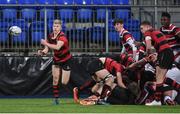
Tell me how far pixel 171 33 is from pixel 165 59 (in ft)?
5.57

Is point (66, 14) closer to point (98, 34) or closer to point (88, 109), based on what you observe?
point (98, 34)

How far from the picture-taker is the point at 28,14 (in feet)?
59.2

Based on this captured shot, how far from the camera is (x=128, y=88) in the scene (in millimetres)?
12719

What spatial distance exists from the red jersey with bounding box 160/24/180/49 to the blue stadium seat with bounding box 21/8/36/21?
233 inches

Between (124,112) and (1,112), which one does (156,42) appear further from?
(1,112)

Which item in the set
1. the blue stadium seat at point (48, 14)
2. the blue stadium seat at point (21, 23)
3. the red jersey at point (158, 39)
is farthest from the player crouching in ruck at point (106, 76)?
the blue stadium seat at point (48, 14)

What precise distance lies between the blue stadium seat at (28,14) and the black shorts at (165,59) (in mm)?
7046

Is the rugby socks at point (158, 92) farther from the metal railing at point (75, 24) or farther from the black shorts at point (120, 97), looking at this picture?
the metal railing at point (75, 24)

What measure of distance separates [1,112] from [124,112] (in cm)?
224

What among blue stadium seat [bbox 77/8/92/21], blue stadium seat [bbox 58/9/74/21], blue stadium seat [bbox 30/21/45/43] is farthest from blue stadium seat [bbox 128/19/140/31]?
blue stadium seat [bbox 30/21/45/43]

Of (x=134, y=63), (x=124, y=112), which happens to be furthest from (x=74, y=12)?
(x=124, y=112)

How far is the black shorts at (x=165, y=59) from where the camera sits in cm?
1168

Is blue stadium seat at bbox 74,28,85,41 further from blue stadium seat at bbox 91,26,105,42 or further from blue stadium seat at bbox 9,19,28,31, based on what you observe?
blue stadium seat at bbox 9,19,28,31

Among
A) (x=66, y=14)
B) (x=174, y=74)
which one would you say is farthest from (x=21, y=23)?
(x=174, y=74)
